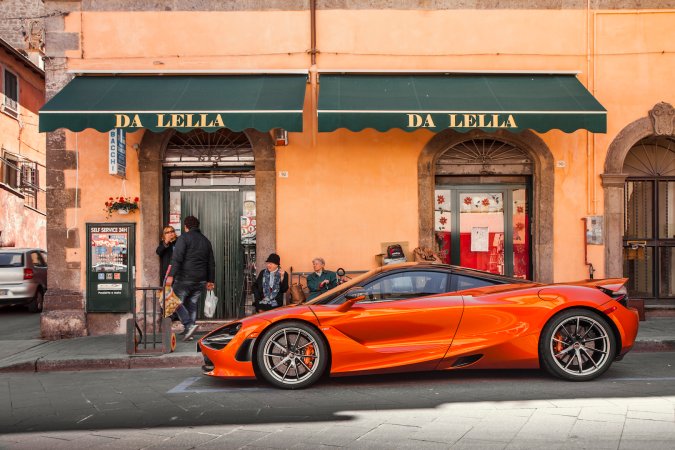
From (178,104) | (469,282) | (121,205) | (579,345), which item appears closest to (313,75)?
(178,104)

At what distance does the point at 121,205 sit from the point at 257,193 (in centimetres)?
230

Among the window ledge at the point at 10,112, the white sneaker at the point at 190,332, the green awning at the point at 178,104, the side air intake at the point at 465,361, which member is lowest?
the white sneaker at the point at 190,332

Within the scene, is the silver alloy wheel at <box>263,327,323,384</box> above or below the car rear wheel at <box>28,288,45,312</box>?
above

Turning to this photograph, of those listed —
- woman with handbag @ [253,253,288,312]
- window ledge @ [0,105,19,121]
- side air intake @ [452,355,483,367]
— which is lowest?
side air intake @ [452,355,483,367]

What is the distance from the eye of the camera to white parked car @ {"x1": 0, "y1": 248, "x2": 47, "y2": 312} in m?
17.5

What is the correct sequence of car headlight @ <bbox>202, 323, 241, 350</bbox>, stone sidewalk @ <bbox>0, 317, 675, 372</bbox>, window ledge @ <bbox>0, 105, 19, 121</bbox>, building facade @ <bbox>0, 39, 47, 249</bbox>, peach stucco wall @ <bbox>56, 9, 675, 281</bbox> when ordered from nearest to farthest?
car headlight @ <bbox>202, 323, 241, 350</bbox>
stone sidewalk @ <bbox>0, 317, 675, 372</bbox>
peach stucco wall @ <bbox>56, 9, 675, 281</bbox>
building facade @ <bbox>0, 39, 47, 249</bbox>
window ledge @ <bbox>0, 105, 19, 121</bbox>

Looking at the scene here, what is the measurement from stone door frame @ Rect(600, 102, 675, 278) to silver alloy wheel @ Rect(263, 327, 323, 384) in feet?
23.1

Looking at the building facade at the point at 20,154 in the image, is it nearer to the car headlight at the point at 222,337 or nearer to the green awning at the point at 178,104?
the green awning at the point at 178,104

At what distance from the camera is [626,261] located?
12773 mm

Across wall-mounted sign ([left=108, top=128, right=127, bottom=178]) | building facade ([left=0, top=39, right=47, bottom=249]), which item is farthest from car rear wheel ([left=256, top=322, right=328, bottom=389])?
building facade ([left=0, top=39, right=47, bottom=249])

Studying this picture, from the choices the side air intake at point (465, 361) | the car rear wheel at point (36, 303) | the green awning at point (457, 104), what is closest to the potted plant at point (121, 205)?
the green awning at point (457, 104)

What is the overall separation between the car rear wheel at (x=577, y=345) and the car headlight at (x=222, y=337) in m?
3.13

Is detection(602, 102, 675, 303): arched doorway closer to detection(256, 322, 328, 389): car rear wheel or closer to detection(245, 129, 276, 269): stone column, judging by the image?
detection(245, 129, 276, 269): stone column

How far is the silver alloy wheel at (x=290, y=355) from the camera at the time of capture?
7.15 meters
